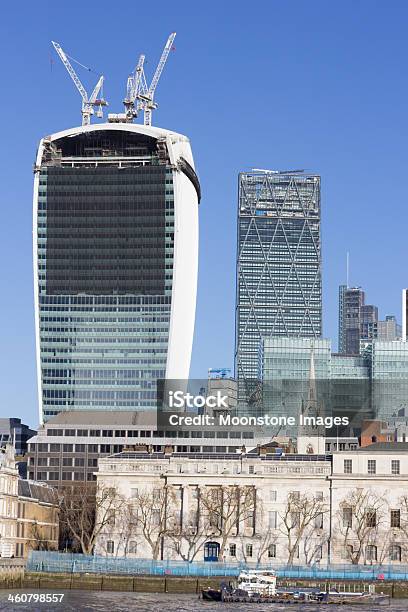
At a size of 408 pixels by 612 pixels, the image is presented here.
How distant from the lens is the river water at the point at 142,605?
14150 centimetres

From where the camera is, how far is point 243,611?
470ft

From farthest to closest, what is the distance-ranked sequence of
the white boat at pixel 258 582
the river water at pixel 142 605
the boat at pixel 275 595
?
the white boat at pixel 258 582, the boat at pixel 275 595, the river water at pixel 142 605

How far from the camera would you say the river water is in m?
142

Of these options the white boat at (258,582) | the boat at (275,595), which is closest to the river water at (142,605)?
the boat at (275,595)

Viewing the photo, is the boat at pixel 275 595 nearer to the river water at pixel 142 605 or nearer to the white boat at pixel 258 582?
the white boat at pixel 258 582

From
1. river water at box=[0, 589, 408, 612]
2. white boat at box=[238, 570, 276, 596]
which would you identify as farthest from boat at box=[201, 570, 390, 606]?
river water at box=[0, 589, 408, 612]

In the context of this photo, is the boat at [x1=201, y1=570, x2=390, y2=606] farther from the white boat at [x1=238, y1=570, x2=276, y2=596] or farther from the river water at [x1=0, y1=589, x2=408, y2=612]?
the river water at [x1=0, y1=589, x2=408, y2=612]

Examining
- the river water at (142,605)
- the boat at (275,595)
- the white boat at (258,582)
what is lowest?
the river water at (142,605)

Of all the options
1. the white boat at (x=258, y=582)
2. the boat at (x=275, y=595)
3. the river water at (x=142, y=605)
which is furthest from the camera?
the white boat at (x=258, y=582)

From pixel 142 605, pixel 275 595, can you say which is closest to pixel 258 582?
pixel 275 595

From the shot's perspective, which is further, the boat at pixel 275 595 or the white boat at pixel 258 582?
the white boat at pixel 258 582

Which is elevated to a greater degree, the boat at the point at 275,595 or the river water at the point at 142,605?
the boat at the point at 275,595

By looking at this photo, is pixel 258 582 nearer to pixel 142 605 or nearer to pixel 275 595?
pixel 275 595

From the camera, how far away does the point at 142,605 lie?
147 m
